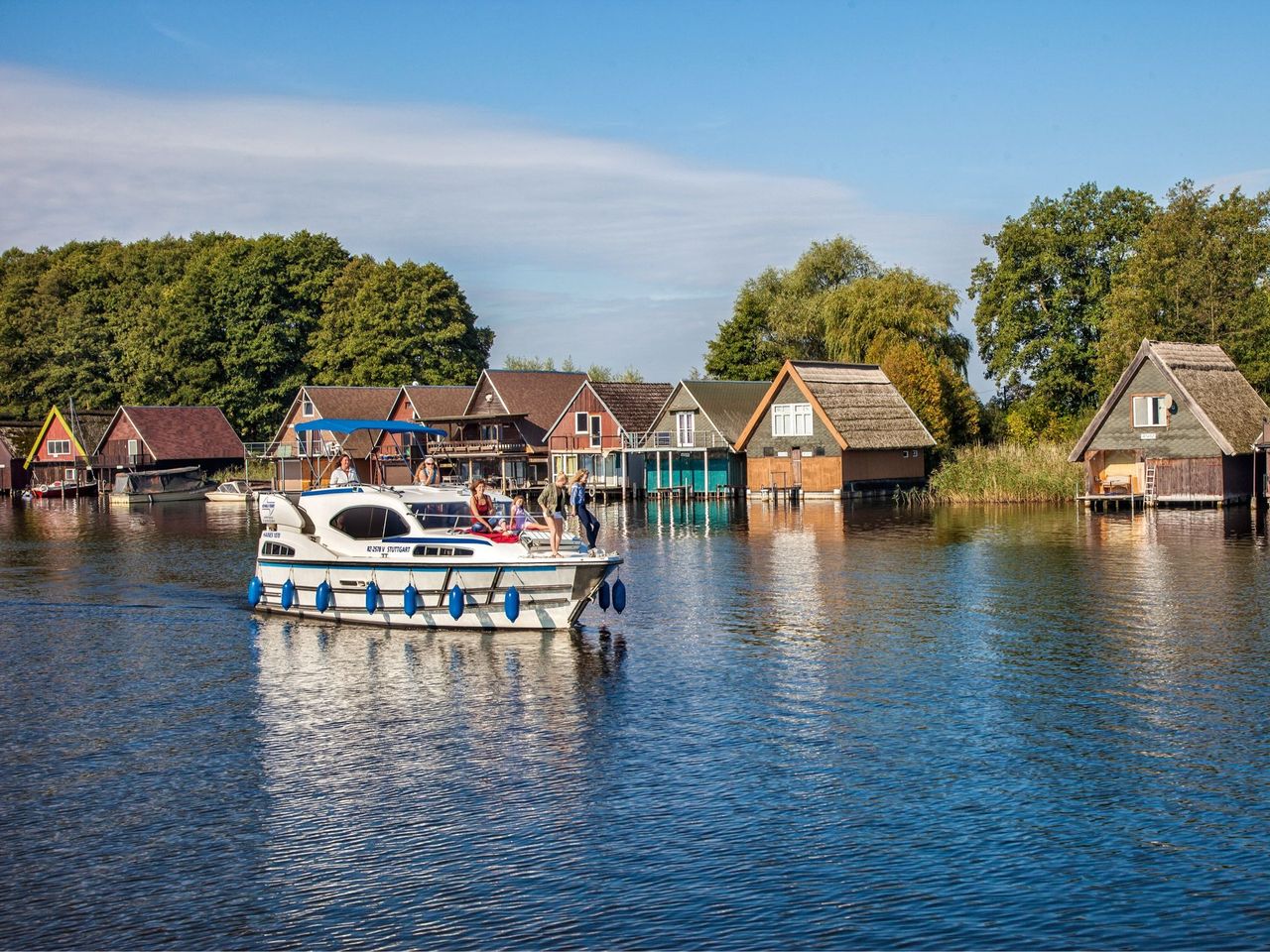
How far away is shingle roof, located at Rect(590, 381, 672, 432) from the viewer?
85.6 meters

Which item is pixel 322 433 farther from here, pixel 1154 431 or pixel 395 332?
pixel 1154 431

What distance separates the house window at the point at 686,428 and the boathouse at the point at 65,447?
53.0 meters

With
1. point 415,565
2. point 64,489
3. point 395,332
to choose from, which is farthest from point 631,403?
point 415,565

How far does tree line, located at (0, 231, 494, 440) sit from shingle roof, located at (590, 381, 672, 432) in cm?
2444

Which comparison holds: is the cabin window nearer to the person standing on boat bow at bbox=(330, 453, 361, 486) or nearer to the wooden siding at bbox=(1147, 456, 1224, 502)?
the person standing on boat bow at bbox=(330, 453, 361, 486)

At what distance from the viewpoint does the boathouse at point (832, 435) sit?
75.8 m

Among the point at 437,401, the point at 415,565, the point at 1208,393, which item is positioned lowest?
the point at 415,565

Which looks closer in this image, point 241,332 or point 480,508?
point 480,508

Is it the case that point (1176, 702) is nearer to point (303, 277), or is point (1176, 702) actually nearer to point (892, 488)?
point (892, 488)

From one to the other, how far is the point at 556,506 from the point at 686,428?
53790mm

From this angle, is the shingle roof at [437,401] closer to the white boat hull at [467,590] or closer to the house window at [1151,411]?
the house window at [1151,411]

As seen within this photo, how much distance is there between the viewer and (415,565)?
29.6m

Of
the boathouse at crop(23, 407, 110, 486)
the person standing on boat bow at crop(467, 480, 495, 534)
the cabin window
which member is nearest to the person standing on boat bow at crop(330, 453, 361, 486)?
the cabin window

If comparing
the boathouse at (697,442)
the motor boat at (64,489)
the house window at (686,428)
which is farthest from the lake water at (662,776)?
the motor boat at (64,489)
